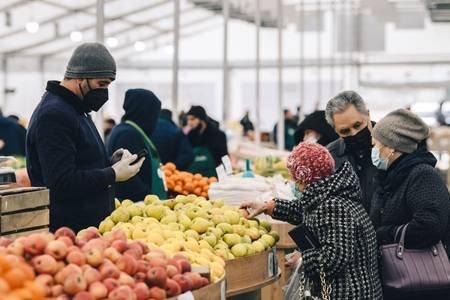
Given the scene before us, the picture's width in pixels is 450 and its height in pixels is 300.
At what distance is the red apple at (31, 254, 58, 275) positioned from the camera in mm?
2603

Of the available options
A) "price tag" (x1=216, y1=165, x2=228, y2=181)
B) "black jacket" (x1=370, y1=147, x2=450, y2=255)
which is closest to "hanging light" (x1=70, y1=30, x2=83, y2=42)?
"price tag" (x1=216, y1=165, x2=228, y2=181)

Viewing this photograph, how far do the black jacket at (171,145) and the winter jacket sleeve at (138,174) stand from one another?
258cm

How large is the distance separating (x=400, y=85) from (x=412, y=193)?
24.7 meters

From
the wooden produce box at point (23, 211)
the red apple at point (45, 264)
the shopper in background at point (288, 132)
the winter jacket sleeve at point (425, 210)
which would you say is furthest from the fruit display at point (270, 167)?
the shopper in background at point (288, 132)

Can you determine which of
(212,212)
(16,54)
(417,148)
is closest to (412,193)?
(417,148)

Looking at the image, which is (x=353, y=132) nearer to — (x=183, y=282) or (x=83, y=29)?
(x=183, y=282)

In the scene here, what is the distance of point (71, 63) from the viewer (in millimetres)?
4016

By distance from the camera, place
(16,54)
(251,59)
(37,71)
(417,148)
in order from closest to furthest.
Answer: (417,148) < (16,54) < (37,71) < (251,59)

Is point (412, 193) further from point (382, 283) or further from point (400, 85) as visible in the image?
point (400, 85)

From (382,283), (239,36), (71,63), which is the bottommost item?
(382,283)

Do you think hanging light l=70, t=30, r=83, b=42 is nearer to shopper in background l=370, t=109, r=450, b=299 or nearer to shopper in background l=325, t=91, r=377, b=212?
shopper in background l=325, t=91, r=377, b=212

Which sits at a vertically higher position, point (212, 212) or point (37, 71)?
point (37, 71)

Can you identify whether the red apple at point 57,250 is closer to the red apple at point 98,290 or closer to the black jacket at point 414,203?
the red apple at point 98,290

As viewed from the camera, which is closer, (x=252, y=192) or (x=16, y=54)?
(x=252, y=192)
